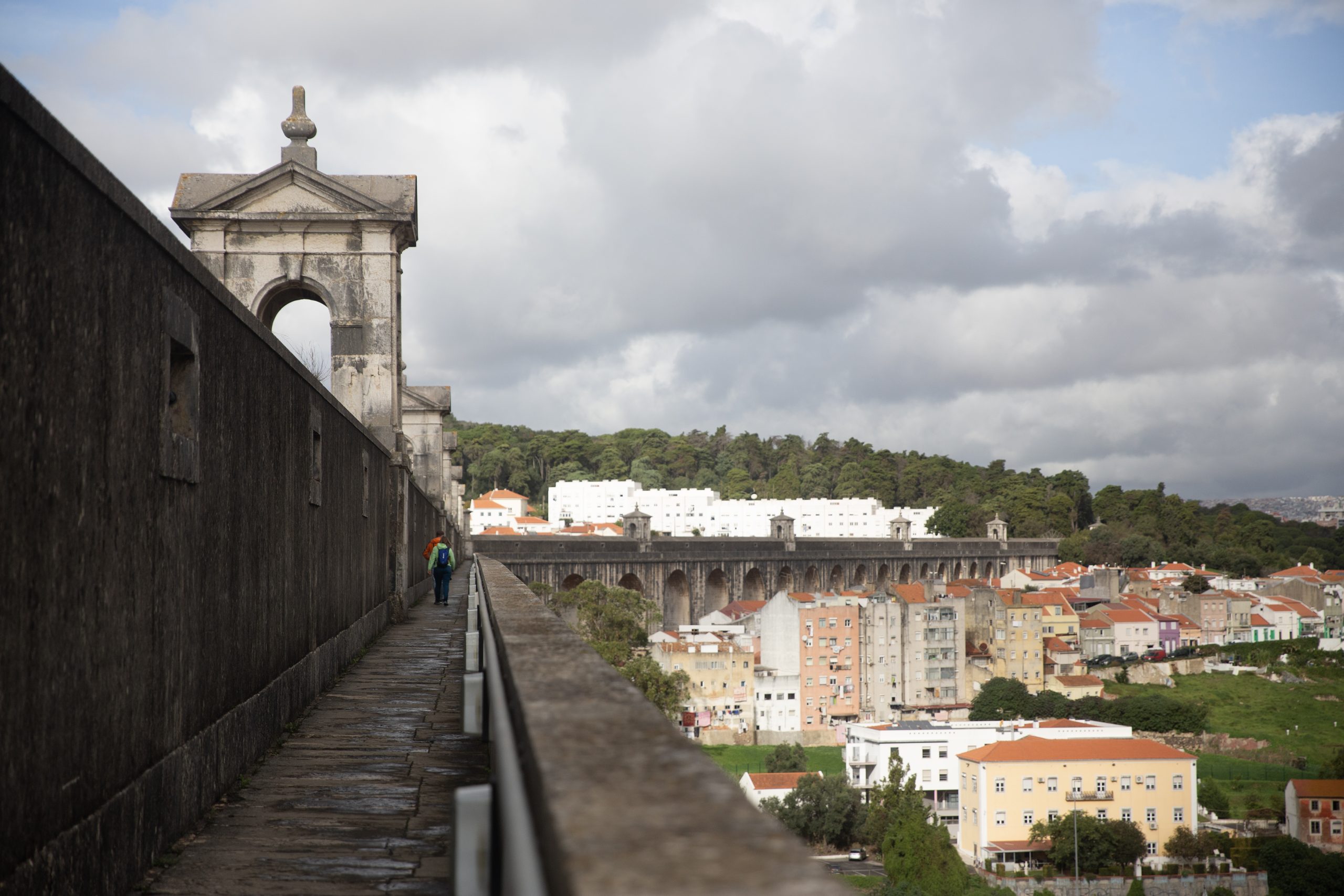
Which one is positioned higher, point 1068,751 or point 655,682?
point 655,682

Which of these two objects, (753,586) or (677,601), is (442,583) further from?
(753,586)

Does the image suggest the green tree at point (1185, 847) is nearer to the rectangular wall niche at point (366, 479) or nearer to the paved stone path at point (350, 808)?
the rectangular wall niche at point (366, 479)

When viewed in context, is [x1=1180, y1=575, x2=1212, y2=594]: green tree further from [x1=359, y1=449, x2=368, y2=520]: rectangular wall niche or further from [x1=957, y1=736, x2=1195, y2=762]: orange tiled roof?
[x1=359, y1=449, x2=368, y2=520]: rectangular wall niche

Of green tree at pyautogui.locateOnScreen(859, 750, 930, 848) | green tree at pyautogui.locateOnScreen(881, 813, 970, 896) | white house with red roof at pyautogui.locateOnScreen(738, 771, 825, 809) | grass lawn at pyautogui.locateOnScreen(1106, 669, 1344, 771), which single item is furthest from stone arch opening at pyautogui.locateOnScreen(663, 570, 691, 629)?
grass lawn at pyautogui.locateOnScreen(1106, 669, 1344, 771)

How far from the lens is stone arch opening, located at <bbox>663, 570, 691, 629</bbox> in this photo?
66.6 meters

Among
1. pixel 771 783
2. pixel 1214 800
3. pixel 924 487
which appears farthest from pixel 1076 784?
pixel 924 487

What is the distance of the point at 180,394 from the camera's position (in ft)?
11.9

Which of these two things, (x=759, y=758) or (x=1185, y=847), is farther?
(x=759, y=758)

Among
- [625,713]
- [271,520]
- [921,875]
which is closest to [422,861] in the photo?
[625,713]

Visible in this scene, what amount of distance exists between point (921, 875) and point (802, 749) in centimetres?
1414

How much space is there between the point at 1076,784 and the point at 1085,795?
517mm

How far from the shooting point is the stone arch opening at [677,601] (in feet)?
219

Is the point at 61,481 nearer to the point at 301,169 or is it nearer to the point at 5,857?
the point at 5,857

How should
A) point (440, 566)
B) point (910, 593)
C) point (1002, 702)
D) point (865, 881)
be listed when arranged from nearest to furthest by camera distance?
1. point (440, 566)
2. point (865, 881)
3. point (1002, 702)
4. point (910, 593)
